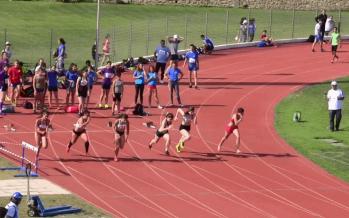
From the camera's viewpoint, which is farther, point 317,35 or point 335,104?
point 317,35

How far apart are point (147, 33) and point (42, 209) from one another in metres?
33.4

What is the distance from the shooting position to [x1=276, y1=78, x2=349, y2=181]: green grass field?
101 ft

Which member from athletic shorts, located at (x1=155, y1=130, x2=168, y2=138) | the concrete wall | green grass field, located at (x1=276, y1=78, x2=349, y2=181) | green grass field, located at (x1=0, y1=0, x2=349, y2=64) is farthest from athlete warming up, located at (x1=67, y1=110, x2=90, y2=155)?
the concrete wall

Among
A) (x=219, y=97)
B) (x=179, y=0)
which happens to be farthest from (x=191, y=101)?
(x=179, y=0)

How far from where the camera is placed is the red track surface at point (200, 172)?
2534 cm

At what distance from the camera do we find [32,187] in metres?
25.7

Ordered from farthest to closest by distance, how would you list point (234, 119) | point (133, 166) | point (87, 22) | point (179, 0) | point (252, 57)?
point (179, 0)
point (87, 22)
point (252, 57)
point (234, 119)
point (133, 166)

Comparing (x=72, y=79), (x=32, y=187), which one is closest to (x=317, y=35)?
(x=72, y=79)

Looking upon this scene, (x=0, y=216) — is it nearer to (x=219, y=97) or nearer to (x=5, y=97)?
(x=5, y=97)

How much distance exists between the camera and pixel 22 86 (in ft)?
123

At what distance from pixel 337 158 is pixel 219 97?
375 inches

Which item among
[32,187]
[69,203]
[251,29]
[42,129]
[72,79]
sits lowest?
[69,203]

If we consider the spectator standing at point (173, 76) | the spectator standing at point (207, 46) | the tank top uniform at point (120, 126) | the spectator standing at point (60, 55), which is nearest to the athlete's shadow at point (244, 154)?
the tank top uniform at point (120, 126)

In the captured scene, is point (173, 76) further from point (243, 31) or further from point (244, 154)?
point (243, 31)
